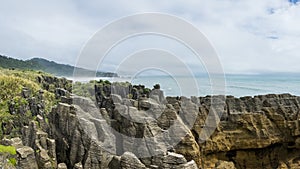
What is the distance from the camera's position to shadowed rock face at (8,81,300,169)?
498 inches

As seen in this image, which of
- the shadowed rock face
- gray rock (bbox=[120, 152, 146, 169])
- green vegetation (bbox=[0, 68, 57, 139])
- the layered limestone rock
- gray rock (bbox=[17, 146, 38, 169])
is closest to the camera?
gray rock (bbox=[120, 152, 146, 169])

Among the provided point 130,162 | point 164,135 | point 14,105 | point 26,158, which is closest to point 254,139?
point 164,135

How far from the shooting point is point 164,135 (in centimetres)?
1370

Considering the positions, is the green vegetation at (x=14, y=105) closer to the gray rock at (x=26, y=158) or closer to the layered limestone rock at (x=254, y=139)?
the gray rock at (x=26, y=158)

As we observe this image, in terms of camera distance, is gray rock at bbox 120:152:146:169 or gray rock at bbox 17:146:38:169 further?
gray rock at bbox 17:146:38:169

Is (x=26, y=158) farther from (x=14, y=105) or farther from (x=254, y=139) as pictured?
(x=14, y=105)

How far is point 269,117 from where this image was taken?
66.7 ft

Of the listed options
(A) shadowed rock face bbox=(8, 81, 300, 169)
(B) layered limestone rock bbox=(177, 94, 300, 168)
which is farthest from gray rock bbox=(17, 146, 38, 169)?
(B) layered limestone rock bbox=(177, 94, 300, 168)

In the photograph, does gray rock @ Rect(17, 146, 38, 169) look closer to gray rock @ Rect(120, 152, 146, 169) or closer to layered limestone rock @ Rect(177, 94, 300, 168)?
gray rock @ Rect(120, 152, 146, 169)

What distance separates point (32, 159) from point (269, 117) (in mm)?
15243

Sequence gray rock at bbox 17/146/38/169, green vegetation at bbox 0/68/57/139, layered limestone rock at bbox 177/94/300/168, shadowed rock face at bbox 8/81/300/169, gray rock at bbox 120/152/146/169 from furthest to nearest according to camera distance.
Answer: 1. green vegetation at bbox 0/68/57/139
2. layered limestone rock at bbox 177/94/300/168
3. shadowed rock face at bbox 8/81/300/169
4. gray rock at bbox 17/146/38/169
5. gray rock at bbox 120/152/146/169

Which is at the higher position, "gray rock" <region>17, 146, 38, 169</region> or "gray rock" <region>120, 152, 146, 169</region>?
"gray rock" <region>120, 152, 146, 169</region>

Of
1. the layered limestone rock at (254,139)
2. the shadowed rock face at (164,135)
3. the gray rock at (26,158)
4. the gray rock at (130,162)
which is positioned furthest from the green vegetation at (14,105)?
the gray rock at (130,162)

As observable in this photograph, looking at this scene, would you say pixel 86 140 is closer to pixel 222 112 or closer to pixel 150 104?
pixel 150 104
